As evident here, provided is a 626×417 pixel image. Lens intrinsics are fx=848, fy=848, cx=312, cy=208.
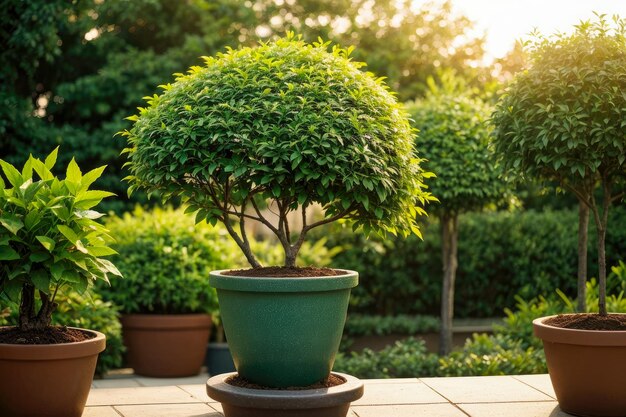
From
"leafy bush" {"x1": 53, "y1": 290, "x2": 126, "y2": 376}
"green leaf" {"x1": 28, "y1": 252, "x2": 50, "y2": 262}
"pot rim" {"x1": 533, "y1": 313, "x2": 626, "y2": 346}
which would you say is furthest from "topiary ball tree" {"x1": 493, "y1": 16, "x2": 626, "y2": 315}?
"leafy bush" {"x1": 53, "y1": 290, "x2": 126, "y2": 376}

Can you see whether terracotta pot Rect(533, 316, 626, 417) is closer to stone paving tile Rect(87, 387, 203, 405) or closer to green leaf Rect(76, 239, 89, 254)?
stone paving tile Rect(87, 387, 203, 405)

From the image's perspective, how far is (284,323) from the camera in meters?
4.52

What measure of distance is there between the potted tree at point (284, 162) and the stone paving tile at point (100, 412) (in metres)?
0.84

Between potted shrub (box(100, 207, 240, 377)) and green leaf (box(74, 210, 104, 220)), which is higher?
green leaf (box(74, 210, 104, 220))

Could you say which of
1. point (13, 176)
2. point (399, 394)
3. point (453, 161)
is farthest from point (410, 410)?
point (453, 161)

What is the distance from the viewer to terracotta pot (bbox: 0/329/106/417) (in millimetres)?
4570

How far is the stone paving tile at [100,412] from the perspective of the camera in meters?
4.95

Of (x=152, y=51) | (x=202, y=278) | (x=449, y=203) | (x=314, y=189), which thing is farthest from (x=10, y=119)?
(x=314, y=189)

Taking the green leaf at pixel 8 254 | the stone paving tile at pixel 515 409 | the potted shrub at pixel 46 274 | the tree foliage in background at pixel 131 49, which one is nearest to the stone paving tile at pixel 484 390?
the stone paving tile at pixel 515 409

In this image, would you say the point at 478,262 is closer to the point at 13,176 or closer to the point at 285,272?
the point at 285,272

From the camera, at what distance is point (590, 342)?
15.9 feet

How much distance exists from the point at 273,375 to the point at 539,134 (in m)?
2.19

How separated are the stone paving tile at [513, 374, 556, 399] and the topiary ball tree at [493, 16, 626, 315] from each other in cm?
74

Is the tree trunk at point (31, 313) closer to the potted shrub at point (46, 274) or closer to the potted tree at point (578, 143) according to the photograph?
the potted shrub at point (46, 274)
